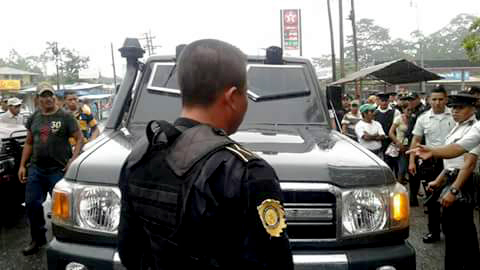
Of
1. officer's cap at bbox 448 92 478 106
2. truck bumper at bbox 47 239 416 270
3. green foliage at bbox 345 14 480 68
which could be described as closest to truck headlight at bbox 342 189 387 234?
truck bumper at bbox 47 239 416 270

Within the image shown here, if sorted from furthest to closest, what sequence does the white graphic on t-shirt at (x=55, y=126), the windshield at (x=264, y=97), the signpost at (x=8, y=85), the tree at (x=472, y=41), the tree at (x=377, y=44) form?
the tree at (x=377, y=44) → the signpost at (x=8, y=85) → the tree at (x=472, y=41) → the white graphic on t-shirt at (x=55, y=126) → the windshield at (x=264, y=97)

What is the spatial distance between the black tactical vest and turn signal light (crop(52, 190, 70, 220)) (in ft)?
3.47

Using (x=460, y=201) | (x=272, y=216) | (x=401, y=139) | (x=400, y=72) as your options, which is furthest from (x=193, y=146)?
(x=400, y=72)

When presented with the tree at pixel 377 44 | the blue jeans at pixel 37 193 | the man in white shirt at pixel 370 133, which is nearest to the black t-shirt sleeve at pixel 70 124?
the blue jeans at pixel 37 193

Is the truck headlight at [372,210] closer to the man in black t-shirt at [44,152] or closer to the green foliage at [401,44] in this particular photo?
the man in black t-shirt at [44,152]

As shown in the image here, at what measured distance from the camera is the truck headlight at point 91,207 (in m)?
2.25

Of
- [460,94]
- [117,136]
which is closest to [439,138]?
[460,94]

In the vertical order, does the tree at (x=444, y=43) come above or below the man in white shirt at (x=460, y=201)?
above

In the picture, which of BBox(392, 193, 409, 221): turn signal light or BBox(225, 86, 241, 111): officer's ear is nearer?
BBox(225, 86, 241, 111): officer's ear

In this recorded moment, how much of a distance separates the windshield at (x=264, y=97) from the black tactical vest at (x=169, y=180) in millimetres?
1916

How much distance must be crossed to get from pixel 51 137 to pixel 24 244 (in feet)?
4.03

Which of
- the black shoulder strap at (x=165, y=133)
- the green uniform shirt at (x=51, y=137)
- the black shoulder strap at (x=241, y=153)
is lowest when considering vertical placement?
the green uniform shirt at (x=51, y=137)

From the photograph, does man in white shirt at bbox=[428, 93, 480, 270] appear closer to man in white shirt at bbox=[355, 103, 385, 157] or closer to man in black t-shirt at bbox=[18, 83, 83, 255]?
man in white shirt at bbox=[355, 103, 385, 157]

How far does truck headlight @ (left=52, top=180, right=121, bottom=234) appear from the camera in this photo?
7.38ft
